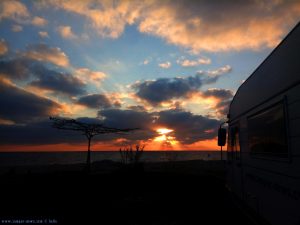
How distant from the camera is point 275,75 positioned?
14.4ft

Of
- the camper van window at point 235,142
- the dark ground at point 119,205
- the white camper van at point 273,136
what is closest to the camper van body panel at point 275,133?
the white camper van at point 273,136

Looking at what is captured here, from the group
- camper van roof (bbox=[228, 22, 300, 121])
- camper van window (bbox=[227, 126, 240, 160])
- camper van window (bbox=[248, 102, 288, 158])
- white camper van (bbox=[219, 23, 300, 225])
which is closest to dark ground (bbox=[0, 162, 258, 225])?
white camper van (bbox=[219, 23, 300, 225])

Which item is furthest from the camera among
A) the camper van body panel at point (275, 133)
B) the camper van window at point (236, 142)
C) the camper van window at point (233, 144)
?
the camper van window at point (233, 144)

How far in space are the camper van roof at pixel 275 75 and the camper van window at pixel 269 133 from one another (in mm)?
275

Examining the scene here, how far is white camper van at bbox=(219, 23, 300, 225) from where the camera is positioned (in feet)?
11.9

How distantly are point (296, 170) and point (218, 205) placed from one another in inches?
223

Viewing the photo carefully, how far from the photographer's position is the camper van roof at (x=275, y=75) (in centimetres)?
368

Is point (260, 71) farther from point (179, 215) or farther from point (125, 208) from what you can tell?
point (125, 208)

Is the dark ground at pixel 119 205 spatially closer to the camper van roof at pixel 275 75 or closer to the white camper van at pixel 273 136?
the white camper van at pixel 273 136

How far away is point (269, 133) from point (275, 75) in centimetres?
99

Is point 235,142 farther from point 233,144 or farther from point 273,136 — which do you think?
point 273,136

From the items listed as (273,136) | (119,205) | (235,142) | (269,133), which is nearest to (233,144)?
(235,142)

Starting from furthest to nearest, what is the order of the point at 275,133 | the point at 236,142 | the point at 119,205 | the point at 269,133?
the point at 119,205 < the point at 236,142 < the point at 269,133 < the point at 275,133

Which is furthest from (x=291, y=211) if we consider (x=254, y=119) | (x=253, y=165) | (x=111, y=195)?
(x=111, y=195)
